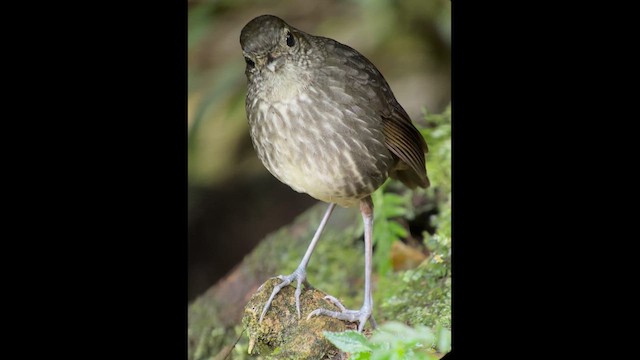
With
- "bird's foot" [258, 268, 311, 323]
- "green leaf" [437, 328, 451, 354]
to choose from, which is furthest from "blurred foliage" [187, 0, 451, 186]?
"green leaf" [437, 328, 451, 354]

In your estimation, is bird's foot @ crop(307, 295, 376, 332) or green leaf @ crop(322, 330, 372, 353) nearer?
green leaf @ crop(322, 330, 372, 353)

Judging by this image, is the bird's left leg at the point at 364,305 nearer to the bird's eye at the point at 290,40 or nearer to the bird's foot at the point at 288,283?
the bird's foot at the point at 288,283

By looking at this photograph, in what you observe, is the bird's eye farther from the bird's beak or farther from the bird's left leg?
the bird's left leg

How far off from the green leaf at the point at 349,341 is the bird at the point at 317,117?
0.18 metres

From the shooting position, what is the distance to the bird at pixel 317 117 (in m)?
2.79

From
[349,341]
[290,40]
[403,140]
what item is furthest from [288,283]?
[290,40]

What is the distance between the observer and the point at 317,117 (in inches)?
113

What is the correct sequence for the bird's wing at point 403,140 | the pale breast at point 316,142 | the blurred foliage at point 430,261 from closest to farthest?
the pale breast at point 316,142, the bird's wing at point 403,140, the blurred foliage at point 430,261

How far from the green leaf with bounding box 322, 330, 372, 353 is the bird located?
0.18 m

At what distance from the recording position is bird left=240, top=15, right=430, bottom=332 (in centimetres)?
279

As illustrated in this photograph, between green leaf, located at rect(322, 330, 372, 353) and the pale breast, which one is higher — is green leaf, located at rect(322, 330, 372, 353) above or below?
below

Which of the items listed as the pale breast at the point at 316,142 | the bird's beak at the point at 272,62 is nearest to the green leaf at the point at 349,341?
the pale breast at the point at 316,142

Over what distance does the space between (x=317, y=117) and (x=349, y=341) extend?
69 centimetres

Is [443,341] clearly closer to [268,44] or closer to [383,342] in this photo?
[383,342]
